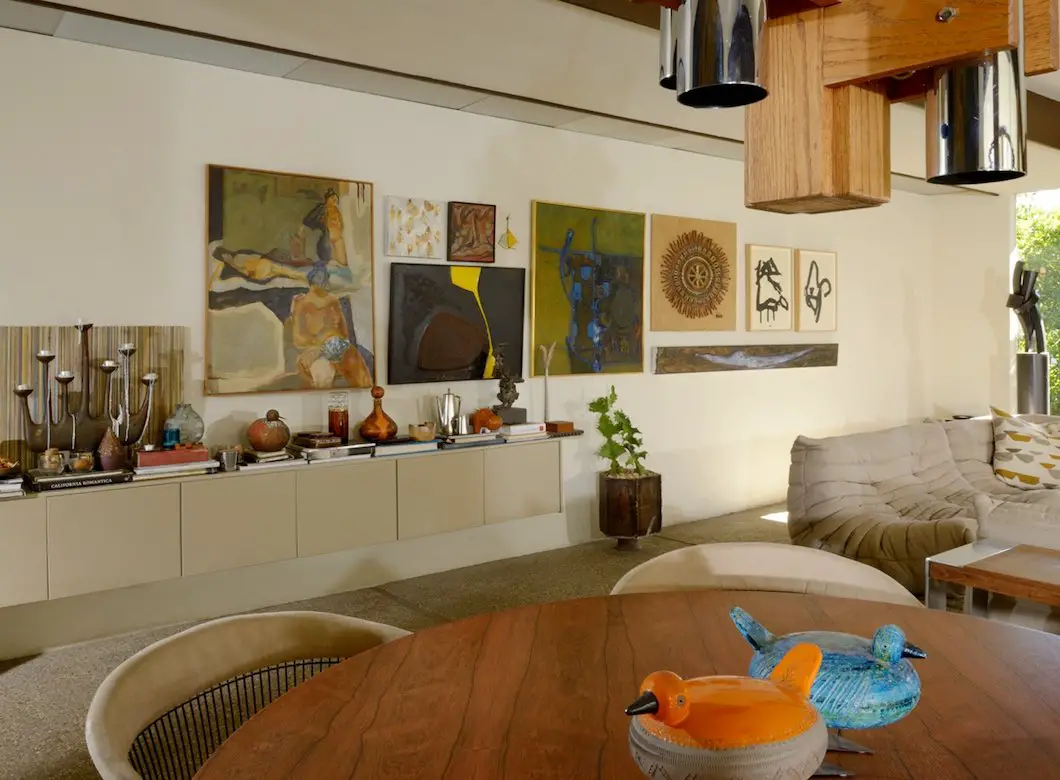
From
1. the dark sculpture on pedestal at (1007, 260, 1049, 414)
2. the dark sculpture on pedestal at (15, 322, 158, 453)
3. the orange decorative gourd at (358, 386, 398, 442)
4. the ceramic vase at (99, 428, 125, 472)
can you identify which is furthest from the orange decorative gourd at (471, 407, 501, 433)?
the dark sculpture on pedestal at (1007, 260, 1049, 414)

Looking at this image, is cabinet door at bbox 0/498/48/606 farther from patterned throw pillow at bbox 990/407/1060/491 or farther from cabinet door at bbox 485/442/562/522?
patterned throw pillow at bbox 990/407/1060/491

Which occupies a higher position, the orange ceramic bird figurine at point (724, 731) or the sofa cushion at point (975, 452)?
the orange ceramic bird figurine at point (724, 731)

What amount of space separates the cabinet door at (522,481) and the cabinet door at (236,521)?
1171mm

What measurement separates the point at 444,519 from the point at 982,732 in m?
3.71

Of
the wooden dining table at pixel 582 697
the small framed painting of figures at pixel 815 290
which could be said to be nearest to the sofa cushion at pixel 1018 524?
the wooden dining table at pixel 582 697

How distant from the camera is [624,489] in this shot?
210 inches

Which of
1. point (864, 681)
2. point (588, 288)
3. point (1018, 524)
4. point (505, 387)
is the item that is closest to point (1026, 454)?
point (1018, 524)

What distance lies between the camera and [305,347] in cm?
449

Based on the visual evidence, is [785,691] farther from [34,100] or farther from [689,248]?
[689,248]

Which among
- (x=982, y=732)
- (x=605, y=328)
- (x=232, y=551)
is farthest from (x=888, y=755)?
(x=605, y=328)

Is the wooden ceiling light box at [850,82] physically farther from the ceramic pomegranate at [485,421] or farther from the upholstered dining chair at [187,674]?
the ceramic pomegranate at [485,421]

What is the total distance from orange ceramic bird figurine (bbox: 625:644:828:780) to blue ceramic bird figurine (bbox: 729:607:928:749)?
0.34 ft

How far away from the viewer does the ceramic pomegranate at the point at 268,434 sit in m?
4.20

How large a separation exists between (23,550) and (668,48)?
3.51m
